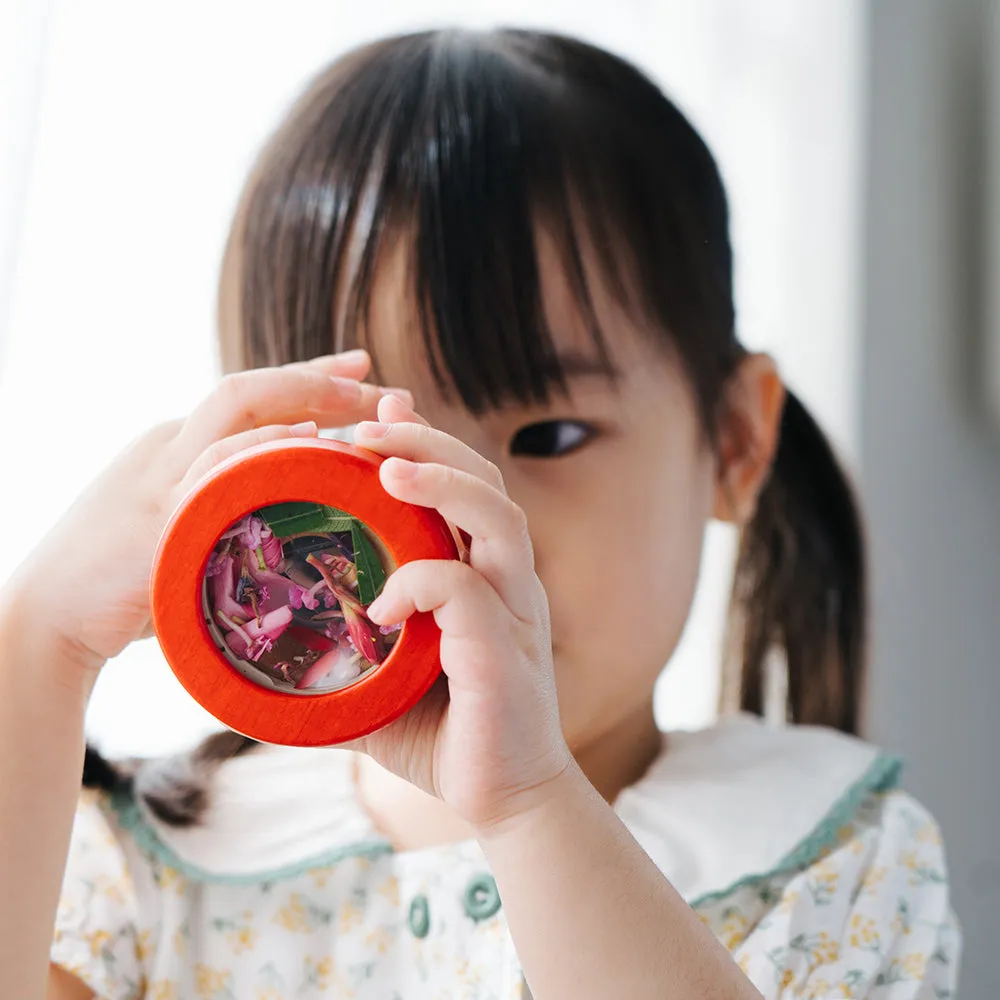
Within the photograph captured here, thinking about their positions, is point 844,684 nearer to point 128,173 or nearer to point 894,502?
point 894,502

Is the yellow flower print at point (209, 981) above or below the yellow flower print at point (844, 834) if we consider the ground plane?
below

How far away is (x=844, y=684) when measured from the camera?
2.98ft

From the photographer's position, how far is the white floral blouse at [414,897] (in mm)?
618

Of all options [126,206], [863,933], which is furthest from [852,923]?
[126,206]

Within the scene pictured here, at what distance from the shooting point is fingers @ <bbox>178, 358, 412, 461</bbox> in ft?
1.68

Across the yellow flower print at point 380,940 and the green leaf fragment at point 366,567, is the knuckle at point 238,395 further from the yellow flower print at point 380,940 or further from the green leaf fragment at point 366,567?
the yellow flower print at point 380,940

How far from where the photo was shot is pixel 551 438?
0.62 metres

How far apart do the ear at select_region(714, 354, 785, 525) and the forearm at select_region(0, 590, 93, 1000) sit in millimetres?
419

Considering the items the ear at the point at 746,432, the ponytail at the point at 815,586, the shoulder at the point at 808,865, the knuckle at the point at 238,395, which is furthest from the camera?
the ponytail at the point at 815,586

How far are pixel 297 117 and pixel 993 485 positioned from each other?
0.86m

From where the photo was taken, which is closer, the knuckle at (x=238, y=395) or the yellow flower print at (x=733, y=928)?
the knuckle at (x=238, y=395)

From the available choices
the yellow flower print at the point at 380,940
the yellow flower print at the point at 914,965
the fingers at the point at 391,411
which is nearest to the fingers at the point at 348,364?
the fingers at the point at 391,411

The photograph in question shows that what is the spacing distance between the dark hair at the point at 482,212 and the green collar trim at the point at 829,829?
0.24 meters

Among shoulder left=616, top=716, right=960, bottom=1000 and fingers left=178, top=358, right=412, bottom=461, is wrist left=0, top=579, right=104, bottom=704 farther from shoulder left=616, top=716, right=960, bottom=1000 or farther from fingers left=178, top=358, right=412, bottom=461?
shoulder left=616, top=716, right=960, bottom=1000
